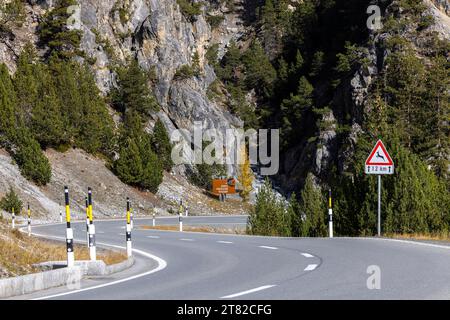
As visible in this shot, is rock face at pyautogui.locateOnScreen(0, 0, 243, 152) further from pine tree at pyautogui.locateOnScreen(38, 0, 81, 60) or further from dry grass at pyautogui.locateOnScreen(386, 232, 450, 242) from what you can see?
dry grass at pyautogui.locateOnScreen(386, 232, 450, 242)

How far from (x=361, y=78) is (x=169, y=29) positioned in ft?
100

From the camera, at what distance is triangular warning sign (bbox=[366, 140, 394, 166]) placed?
18.9 metres

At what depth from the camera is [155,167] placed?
222ft

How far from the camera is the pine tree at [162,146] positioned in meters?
76.7

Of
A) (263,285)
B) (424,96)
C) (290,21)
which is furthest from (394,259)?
(290,21)

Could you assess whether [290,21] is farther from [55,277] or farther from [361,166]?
[55,277]

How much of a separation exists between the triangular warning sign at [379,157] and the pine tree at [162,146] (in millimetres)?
58492

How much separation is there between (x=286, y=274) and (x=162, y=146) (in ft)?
221

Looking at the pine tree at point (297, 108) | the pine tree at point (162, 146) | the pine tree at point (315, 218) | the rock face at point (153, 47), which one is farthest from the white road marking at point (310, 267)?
the pine tree at point (297, 108)

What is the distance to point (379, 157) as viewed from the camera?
19031 millimetres

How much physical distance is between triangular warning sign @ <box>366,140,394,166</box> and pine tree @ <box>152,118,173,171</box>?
58.5 meters

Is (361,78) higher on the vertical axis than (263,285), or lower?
higher

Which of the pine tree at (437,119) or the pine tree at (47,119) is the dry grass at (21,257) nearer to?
the pine tree at (47,119)
